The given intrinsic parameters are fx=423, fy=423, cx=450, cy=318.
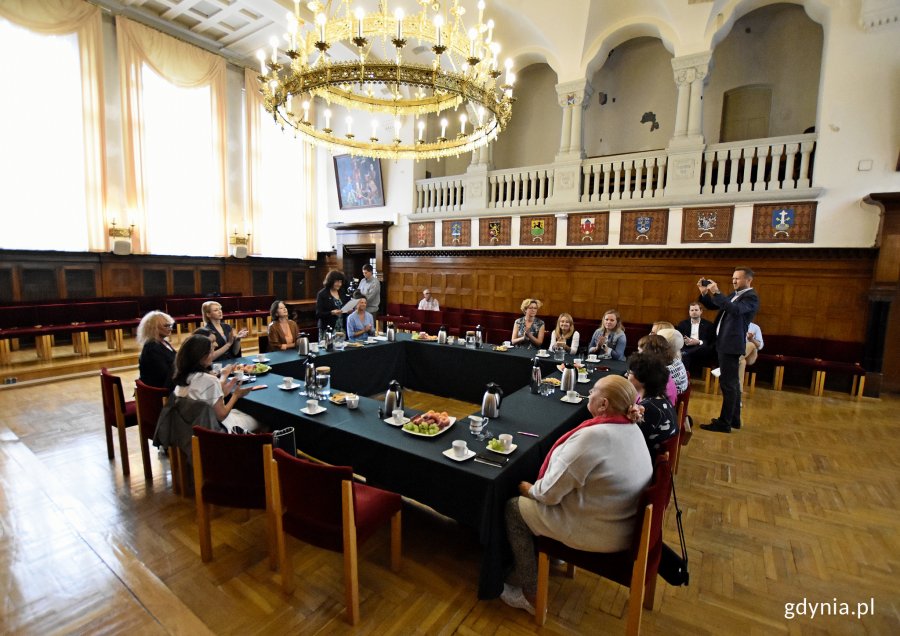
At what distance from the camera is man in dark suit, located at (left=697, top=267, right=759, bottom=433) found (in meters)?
4.46

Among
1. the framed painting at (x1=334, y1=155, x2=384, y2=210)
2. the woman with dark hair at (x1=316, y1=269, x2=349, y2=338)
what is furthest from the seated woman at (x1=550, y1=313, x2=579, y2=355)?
the framed painting at (x1=334, y1=155, x2=384, y2=210)

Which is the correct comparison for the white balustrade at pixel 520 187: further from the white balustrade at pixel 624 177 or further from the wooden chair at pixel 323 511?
the wooden chair at pixel 323 511

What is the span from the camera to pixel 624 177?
8.29m

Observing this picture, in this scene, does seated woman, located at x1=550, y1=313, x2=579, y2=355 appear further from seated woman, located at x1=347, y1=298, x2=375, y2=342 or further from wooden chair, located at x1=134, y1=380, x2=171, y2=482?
wooden chair, located at x1=134, y1=380, x2=171, y2=482

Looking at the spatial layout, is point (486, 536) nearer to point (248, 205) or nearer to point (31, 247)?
point (31, 247)

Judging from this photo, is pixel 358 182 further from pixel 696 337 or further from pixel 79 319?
pixel 696 337

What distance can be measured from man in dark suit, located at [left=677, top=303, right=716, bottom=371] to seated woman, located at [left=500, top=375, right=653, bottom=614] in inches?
182

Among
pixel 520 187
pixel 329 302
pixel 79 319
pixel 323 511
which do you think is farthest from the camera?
pixel 520 187

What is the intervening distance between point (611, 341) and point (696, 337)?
1946 mm

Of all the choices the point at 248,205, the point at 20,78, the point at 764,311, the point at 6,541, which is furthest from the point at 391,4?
the point at 6,541

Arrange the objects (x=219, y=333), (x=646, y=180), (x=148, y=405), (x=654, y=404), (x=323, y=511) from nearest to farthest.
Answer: (x=323, y=511) → (x=654, y=404) → (x=148, y=405) → (x=219, y=333) → (x=646, y=180)

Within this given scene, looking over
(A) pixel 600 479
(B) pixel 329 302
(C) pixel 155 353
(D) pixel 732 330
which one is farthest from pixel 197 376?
(D) pixel 732 330

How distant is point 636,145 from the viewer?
9.27 metres

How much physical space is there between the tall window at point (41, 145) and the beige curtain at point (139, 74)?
742 millimetres
